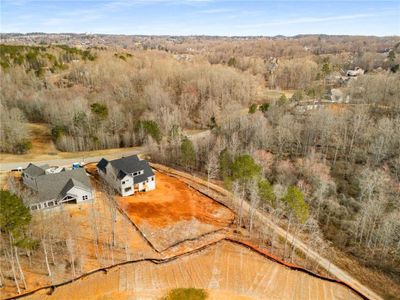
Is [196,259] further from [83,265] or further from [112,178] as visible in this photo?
[112,178]

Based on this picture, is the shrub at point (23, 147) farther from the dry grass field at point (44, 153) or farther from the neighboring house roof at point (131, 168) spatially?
the neighboring house roof at point (131, 168)

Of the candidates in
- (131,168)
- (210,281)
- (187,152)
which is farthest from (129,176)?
(210,281)

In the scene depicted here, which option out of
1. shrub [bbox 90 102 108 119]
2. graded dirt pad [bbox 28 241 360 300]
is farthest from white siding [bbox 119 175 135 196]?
shrub [bbox 90 102 108 119]

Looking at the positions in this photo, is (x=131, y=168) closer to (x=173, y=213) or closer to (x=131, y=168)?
(x=131, y=168)

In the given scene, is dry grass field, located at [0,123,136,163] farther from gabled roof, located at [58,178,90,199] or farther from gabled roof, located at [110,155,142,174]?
gabled roof, located at [58,178,90,199]

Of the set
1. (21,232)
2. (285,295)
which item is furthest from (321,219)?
(21,232)

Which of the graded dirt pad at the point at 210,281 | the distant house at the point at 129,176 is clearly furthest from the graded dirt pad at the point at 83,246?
the distant house at the point at 129,176
